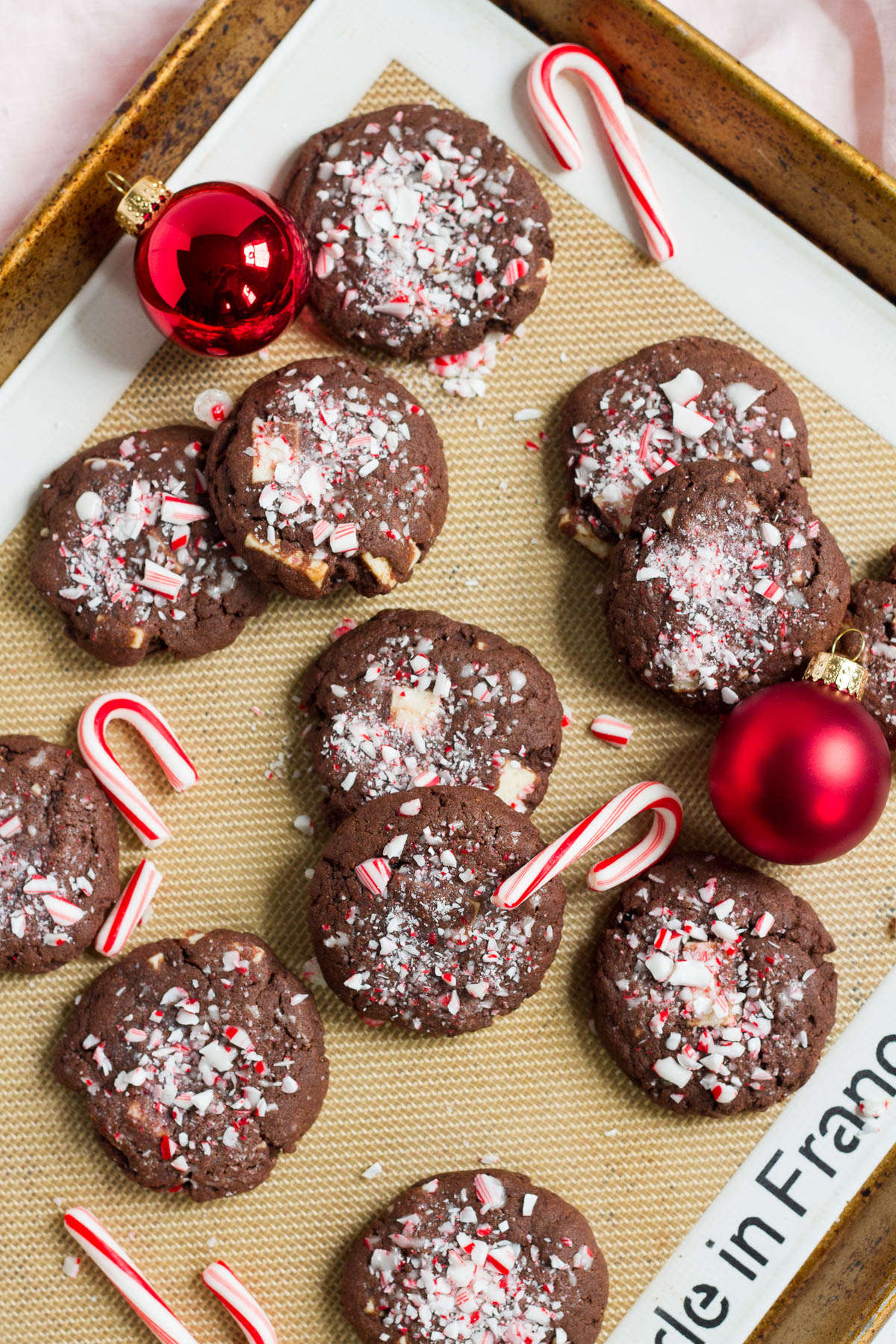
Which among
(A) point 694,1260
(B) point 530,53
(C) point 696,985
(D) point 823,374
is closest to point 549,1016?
(C) point 696,985

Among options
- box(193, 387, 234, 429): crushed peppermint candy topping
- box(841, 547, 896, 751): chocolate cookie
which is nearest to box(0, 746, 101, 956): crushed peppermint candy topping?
box(193, 387, 234, 429): crushed peppermint candy topping

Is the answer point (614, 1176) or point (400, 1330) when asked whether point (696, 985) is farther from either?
point (400, 1330)

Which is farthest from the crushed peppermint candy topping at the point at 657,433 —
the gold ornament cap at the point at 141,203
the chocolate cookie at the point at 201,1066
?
the chocolate cookie at the point at 201,1066

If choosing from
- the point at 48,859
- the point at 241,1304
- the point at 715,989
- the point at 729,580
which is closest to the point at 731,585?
the point at 729,580

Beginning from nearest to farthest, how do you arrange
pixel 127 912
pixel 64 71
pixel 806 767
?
pixel 806 767 → pixel 127 912 → pixel 64 71

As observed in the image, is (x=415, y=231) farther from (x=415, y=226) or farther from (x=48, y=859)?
(x=48, y=859)

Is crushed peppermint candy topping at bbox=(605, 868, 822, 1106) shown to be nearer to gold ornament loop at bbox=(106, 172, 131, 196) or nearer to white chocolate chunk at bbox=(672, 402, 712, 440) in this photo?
white chocolate chunk at bbox=(672, 402, 712, 440)
